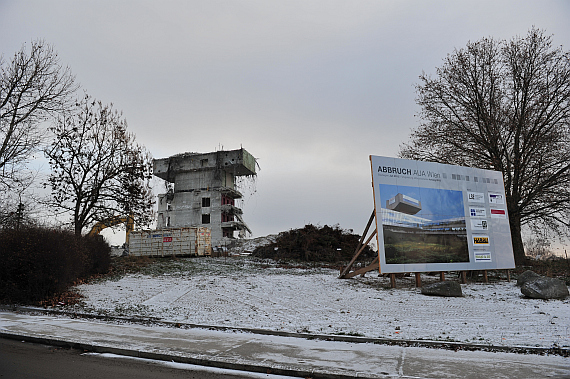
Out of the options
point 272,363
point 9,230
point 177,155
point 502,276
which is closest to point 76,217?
point 9,230

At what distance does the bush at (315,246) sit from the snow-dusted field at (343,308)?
41.3 ft

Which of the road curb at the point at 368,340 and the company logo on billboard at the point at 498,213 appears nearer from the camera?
the road curb at the point at 368,340

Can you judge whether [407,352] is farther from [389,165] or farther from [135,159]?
[135,159]

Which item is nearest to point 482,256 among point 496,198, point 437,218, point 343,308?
point 437,218

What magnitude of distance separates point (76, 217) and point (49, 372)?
1967 cm

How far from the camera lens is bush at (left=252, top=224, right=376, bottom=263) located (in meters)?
29.5

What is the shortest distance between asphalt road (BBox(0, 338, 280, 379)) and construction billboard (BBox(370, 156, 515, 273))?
9539 millimetres

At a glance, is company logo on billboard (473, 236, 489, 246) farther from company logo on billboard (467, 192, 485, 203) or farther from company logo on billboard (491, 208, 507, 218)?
company logo on billboard (467, 192, 485, 203)

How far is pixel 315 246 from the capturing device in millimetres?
30188

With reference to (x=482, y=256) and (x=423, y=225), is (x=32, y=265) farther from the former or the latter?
(x=482, y=256)

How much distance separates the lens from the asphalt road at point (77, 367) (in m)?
5.46

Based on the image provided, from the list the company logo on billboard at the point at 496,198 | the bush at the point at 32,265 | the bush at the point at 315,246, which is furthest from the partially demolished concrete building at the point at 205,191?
the bush at the point at 32,265

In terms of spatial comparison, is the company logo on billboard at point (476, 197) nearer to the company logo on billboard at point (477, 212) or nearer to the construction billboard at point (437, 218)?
the construction billboard at point (437, 218)

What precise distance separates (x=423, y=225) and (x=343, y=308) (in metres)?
5.66
